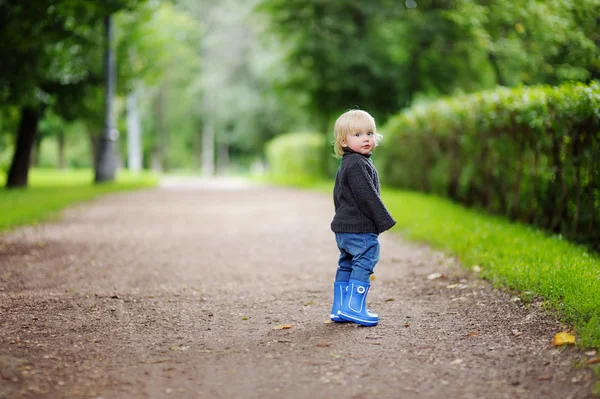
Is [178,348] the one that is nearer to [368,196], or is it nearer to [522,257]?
[368,196]

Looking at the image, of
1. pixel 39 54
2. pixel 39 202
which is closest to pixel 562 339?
pixel 39 202

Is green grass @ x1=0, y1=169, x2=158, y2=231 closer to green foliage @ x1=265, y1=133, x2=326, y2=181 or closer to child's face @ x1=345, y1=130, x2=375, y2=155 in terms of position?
child's face @ x1=345, y1=130, x2=375, y2=155

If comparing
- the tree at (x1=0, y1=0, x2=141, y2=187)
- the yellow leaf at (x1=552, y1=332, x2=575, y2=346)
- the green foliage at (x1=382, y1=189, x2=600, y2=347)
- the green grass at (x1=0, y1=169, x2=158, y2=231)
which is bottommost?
the green grass at (x1=0, y1=169, x2=158, y2=231)

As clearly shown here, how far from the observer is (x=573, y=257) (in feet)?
19.9

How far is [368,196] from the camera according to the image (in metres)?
4.73

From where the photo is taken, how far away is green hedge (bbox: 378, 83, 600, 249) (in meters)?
7.14

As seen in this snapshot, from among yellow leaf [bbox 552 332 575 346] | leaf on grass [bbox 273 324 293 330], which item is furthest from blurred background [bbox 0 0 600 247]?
leaf on grass [bbox 273 324 293 330]

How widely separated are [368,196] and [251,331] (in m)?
1.29

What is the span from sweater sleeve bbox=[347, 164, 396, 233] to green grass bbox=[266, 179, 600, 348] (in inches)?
56.0

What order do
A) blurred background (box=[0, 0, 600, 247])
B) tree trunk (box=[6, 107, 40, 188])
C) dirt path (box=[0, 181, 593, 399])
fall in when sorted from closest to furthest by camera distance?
dirt path (box=[0, 181, 593, 399]) → blurred background (box=[0, 0, 600, 247]) → tree trunk (box=[6, 107, 40, 188])

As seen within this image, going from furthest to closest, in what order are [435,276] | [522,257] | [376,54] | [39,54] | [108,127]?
[376,54] < [108,127] < [39,54] < [435,276] < [522,257]

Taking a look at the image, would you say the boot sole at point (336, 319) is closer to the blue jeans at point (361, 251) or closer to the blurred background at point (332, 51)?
the blue jeans at point (361, 251)

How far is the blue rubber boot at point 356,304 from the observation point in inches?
190

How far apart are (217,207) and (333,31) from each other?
894 cm
